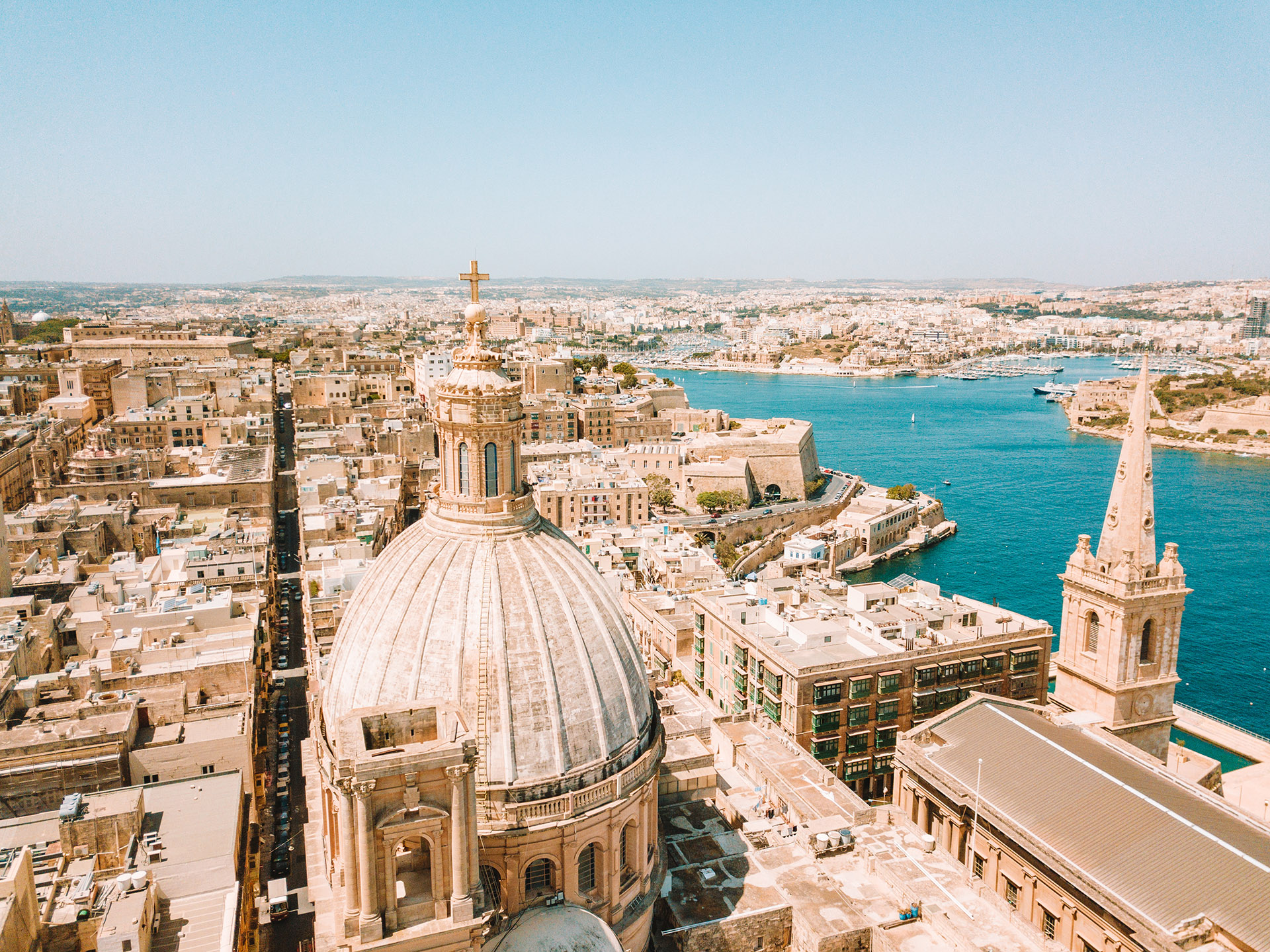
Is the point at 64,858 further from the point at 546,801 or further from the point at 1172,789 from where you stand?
the point at 1172,789

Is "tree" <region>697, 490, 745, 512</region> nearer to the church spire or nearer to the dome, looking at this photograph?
the church spire

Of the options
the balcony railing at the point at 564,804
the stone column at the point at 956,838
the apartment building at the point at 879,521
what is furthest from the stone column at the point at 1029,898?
the apartment building at the point at 879,521

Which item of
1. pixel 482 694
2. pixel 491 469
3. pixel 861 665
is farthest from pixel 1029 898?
pixel 491 469

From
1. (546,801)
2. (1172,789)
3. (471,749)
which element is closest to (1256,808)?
(1172,789)

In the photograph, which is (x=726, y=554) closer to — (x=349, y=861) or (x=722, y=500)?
(x=722, y=500)

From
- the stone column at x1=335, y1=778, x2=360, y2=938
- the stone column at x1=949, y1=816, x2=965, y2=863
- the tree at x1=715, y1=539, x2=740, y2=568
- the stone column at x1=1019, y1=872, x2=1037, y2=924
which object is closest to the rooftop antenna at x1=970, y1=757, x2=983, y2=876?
the stone column at x1=949, y1=816, x2=965, y2=863

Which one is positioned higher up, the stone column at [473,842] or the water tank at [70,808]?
the stone column at [473,842]

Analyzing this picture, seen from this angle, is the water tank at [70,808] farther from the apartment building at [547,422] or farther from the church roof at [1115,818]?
the apartment building at [547,422]
